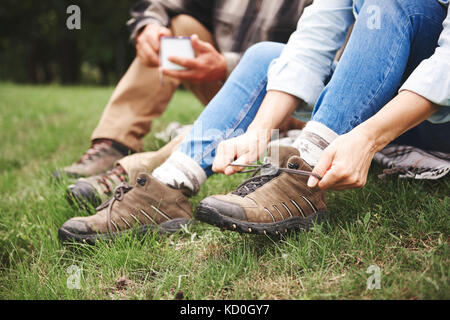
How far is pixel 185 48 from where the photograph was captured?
2.05 metres

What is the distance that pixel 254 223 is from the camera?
48.2 inches

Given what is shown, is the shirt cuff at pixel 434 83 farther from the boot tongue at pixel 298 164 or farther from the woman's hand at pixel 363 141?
the boot tongue at pixel 298 164

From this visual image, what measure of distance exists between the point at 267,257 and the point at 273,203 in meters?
0.17

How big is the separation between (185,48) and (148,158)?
0.62 meters

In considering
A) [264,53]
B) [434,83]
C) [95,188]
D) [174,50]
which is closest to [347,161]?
[434,83]

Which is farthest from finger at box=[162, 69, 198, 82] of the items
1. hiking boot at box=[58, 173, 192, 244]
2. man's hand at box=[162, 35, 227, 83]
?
hiking boot at box=[58, 173, 192, 244]

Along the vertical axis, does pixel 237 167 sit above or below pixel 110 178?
above

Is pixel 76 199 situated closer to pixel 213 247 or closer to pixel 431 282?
pixel 213 247

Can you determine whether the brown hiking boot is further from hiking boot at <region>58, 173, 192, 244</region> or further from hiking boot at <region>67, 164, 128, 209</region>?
Result: hiking boot at <region>67, 164, 128, 209</region>

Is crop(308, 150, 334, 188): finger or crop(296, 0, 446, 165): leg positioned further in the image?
crop(296, 0, 446, 165): leg

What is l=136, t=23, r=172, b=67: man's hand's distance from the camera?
2.10 m

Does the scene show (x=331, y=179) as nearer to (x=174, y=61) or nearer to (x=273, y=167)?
(x=273, y=167)

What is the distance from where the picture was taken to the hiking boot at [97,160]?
2.09m

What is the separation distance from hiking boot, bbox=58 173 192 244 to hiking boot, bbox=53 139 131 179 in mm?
612
